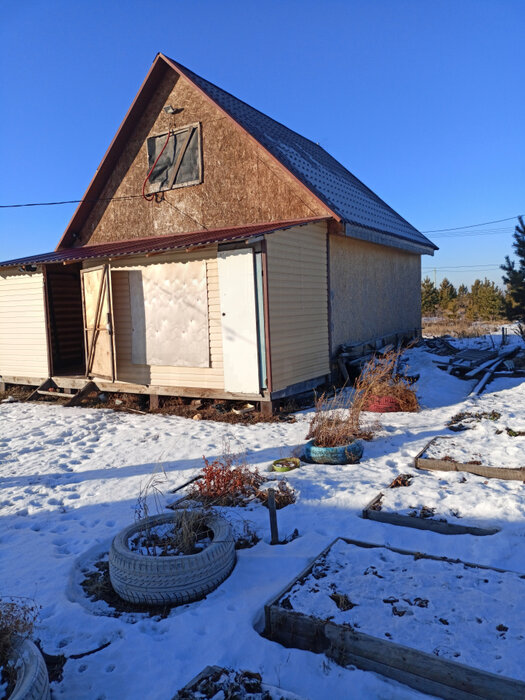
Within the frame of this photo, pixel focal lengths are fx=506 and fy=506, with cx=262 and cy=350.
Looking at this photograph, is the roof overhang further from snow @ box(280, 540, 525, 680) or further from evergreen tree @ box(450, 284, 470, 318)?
evergreen tree @ box(450, 284, 470, 318)

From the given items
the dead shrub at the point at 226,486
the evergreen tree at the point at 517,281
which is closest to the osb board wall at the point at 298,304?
the dead shrub at the point at 226,486

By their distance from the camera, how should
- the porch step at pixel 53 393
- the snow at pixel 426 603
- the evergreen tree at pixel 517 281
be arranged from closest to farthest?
the snow at pixel 426 603 → the porch step at pixel 53 393 → the evergreen tree at pixel 517 281

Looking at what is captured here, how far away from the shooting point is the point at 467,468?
554cm

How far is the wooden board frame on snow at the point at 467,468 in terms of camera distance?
527 centimetres

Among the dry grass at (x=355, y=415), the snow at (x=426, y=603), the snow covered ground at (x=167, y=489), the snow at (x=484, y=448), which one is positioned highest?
the dry grass at (x=355, y=415)

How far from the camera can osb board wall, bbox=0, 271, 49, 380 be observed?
1193 centimetres

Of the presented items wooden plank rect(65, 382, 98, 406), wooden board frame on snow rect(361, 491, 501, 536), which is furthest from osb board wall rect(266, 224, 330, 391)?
wooden plank rect(65, 382, 98, 406)

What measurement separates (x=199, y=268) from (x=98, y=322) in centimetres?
269

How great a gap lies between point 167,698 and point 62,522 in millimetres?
2814

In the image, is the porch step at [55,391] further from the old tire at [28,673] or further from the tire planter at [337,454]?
the old tire at [28,673]

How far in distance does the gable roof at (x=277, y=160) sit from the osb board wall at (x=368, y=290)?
1.91ft

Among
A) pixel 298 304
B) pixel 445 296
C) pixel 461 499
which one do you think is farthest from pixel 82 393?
pixel 445 296

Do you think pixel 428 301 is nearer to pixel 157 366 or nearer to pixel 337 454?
pixel 157 366

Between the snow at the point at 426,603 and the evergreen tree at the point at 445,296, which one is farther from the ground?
the evergreen tree at the point at 445,296
